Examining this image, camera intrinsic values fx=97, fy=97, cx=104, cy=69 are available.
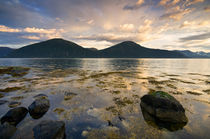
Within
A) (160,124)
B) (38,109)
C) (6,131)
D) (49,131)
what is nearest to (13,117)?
(38,109)

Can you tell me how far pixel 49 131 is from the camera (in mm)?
7477

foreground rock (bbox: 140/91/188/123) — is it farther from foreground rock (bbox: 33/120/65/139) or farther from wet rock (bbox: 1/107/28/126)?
wet rock (bbox: 1/107/28/126)

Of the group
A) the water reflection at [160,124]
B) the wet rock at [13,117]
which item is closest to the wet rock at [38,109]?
the wet rock at [13,117]

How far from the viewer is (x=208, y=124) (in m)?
9.87

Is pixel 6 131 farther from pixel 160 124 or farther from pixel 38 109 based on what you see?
pixel 160 124

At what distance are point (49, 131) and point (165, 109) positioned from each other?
1157 centimetres

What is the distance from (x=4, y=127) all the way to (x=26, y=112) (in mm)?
3804

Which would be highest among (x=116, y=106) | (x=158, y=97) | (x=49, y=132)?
(x=158, y=97)

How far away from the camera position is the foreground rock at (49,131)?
7238mm

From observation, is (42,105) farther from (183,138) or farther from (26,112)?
(183,138)

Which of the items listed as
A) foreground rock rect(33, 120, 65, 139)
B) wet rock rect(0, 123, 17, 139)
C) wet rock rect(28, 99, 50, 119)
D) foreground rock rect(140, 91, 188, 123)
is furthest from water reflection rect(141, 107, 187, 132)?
wet rock rect(0, 123, 17, 139)

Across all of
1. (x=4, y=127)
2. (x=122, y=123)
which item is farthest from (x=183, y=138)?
(x=4, y=127)

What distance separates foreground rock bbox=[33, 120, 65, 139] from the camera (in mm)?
7238

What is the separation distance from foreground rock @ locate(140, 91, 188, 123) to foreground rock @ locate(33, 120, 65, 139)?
32.3 ft
